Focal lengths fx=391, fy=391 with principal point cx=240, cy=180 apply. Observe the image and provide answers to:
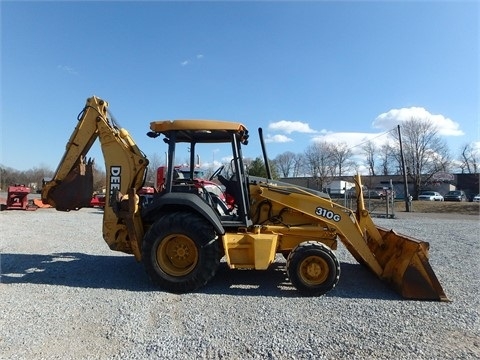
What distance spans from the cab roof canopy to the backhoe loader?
17mm

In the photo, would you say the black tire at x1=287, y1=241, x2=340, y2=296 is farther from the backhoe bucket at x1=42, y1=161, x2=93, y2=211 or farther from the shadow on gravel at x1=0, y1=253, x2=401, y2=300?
the backhoe bucket at x1=42, y1=161, x2=93, y2=211

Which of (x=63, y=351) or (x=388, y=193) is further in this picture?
(x=388, y=193)

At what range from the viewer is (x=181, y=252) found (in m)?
6.25

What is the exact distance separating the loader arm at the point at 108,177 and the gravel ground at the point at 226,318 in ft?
2.74

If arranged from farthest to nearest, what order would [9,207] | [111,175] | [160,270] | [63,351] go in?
[9,207], [111,175], [160,270], [63,351]

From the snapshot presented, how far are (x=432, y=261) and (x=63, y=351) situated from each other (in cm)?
769

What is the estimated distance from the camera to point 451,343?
4.17 m

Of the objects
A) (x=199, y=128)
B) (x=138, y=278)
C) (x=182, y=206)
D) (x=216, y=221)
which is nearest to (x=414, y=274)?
(x=216, y=221)

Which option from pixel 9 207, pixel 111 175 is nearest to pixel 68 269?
pixel 111 175

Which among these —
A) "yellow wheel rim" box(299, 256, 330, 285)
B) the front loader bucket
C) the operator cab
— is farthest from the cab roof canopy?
the front loader bucket

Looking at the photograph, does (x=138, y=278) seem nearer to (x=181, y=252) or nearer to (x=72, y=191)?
(x=181, y=252)

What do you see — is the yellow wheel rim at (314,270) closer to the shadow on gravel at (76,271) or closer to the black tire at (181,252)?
the black tire at (181,252)

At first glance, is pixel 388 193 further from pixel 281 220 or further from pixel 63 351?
pixel 63 351

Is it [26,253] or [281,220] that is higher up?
[281,220]
